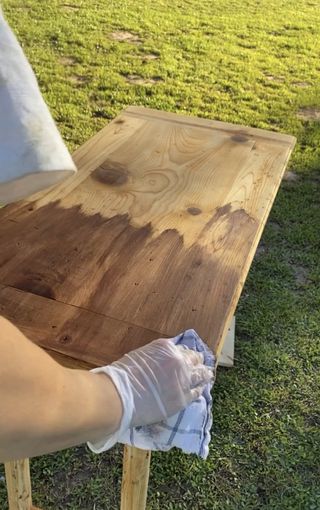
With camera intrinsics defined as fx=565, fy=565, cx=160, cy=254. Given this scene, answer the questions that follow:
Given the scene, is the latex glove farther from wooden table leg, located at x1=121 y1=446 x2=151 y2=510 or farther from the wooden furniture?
wooden table leg, located at x1=121 y1=446 x2=151 y2=510

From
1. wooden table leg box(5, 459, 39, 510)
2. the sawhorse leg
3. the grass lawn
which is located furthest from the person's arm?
the sawhorse leg

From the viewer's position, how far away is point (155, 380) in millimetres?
984

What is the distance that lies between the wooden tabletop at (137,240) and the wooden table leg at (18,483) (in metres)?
0.49

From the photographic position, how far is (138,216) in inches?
55.1

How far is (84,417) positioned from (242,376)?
1.35 metres

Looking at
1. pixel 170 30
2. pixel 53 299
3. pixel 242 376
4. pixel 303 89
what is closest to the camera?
pixel 53 299

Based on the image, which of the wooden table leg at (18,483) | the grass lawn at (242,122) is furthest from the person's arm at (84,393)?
the grass lawn at (242,122)

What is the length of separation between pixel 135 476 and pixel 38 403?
1.60 feet

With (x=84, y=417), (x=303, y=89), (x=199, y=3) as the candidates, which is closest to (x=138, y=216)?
(x=84, y=417)

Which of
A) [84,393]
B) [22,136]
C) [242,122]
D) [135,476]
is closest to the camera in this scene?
[22,136]

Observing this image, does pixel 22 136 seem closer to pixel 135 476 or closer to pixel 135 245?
pixel 135 245

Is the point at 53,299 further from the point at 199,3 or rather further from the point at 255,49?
the point at 199,3

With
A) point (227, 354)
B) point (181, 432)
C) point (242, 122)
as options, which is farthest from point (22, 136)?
point (242, 122)

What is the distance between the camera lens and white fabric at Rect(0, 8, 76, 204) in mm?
698
